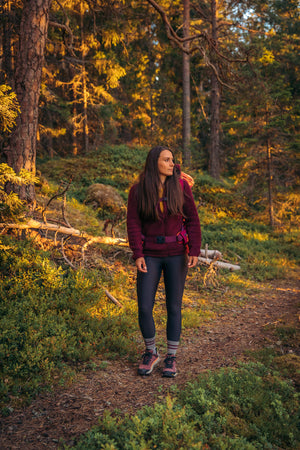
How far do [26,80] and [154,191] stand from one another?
12.4ft

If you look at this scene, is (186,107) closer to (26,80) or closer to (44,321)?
(26,80)

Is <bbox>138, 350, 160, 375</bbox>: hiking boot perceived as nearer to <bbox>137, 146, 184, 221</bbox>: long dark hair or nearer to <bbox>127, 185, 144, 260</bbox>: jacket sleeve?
<bbox>127, 185, 144, 260</bbox>: jacket sleeve

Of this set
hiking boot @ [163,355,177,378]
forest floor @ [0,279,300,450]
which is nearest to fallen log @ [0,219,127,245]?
forest floor @ [0,279,300,450]

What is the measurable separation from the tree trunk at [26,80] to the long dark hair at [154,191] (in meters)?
3.06

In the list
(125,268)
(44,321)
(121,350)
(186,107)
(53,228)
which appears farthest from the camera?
(186,107)

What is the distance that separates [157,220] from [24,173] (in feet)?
8.31

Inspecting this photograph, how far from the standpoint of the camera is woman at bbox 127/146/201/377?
3.96 metres

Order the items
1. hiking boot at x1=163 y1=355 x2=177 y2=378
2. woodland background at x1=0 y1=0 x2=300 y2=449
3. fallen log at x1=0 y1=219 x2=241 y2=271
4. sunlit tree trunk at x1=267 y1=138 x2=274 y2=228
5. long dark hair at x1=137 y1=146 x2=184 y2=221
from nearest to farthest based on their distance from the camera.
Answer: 1. woodland background at x1=0 y1=0 x2=300 y2=449
2. long dark hair at x1=137 y1=146 x2=184 y2=221
3. hiking boot at x1=163 y1=355 x2=177 y2=378
4. fallen log at x1=0 y1=219 x2=241 y2=271
5. sunlit tree trunk at x1=267 y1=138 x2=274 y2=228

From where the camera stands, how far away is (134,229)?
3988 mm

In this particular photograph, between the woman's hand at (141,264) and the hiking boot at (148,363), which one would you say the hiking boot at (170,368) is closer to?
the hiking boot at (148,363)

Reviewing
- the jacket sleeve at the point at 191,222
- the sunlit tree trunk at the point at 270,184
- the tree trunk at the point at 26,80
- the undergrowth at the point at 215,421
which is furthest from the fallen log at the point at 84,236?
the sunlit tree trunk at the point at 270,184

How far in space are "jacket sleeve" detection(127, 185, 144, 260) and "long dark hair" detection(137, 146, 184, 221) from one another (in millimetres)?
63

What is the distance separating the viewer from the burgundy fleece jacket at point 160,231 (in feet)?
13.0

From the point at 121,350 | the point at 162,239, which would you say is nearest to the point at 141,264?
the point at 162,239
